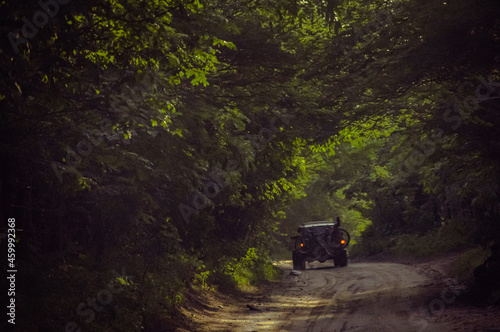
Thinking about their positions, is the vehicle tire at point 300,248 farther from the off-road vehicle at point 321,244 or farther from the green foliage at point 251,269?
the green foliage at point 251,269

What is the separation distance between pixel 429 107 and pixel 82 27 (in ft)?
28.9

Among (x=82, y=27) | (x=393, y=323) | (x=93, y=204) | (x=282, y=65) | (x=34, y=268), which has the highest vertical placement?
(x=282, y=65)

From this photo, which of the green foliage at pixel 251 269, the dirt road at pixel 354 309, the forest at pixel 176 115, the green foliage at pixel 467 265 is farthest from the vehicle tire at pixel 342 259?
the forest at pixel 176 115

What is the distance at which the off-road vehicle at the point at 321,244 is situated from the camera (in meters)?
27.8

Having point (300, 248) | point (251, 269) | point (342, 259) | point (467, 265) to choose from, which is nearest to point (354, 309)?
point (467, 265)

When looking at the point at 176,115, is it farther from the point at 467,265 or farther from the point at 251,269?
the point at 467,265

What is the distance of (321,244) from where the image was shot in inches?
1098

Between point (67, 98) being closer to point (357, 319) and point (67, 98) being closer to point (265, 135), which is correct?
point (357, 319)

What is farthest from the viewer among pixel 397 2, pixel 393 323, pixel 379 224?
pixel 379 224

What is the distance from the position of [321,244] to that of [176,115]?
18077 millimetres

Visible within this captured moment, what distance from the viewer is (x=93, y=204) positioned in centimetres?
1073

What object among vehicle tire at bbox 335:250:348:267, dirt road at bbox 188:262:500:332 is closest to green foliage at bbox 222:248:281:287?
dirt road at bbox 188:262:500:332

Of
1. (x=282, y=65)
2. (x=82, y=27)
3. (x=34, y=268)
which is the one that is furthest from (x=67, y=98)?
(x=282, y=65)

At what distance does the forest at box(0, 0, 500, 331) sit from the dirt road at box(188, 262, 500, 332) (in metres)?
1.56
